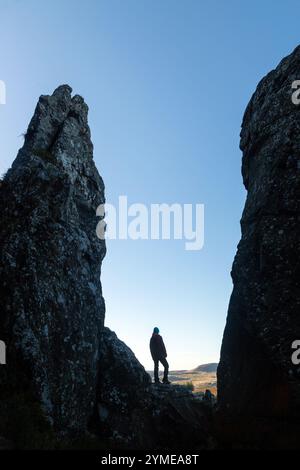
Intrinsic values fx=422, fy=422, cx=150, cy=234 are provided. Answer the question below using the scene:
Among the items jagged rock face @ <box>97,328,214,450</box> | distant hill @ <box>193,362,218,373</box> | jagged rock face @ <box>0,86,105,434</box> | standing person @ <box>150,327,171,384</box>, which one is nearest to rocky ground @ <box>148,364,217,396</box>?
distant hill @ <box>193,362,218,373</box>

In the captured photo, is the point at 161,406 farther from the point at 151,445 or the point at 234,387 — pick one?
the point at 234,387

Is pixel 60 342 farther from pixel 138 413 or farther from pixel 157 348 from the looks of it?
pixel 157 348

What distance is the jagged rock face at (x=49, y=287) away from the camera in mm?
16047

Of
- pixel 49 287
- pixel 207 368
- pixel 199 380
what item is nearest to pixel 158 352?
pixel 49 287

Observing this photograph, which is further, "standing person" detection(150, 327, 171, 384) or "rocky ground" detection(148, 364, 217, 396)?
"rocky ground" detection(148, 364, 217, 396)

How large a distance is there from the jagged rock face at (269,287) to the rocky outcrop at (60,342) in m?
3.21

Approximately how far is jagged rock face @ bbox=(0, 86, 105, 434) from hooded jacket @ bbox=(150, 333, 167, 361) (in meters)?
5.96

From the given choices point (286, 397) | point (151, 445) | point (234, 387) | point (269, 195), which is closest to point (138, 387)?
point (151, 445)

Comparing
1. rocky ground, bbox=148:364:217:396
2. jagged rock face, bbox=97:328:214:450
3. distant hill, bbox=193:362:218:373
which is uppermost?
jagged rock face, bbox=97:328:214:450

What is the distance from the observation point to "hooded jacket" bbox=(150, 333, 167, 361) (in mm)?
26047

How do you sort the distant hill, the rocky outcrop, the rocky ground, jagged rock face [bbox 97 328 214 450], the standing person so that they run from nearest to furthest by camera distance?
the rocky outcrop < jagged rock face [bbox 97 328 214 450] < the standing person < the rocky ground < the distant hill

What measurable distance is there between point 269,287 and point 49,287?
9682 millimetres

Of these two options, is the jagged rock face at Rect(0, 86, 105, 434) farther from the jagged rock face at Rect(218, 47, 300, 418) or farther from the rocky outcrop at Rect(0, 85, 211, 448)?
the jagged rock face at Rect(218, 47, 300, 418)

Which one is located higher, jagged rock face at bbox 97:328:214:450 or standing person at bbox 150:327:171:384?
standing person at bbox 150:327:171:384
